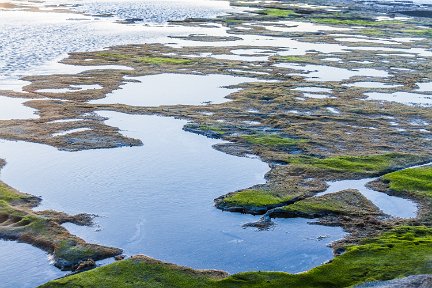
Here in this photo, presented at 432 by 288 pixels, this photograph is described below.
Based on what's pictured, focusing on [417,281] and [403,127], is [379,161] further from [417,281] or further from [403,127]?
[417,281]

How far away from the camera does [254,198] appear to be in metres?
31.6

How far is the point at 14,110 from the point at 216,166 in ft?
57.1

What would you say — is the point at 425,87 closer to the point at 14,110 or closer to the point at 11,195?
the point at 14,110

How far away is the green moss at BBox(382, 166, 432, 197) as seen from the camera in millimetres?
33469

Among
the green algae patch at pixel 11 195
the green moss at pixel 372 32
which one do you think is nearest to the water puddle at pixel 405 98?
the green algae patch at pixel 11 195

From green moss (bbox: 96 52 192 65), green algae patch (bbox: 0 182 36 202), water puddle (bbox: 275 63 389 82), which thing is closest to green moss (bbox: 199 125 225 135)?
green algae patch (bbox: 0 182 36 202)

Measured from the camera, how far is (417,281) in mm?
22281

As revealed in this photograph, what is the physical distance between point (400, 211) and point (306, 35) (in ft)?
239

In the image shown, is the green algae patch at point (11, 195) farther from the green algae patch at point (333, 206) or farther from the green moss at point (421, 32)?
the green moss at point (421, 32)

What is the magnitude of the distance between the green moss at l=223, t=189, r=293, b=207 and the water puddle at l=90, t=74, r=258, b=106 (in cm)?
2074

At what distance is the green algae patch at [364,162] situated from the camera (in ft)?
120

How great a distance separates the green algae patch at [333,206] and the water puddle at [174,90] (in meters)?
21.9

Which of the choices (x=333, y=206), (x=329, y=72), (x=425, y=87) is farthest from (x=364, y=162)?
(x=329, y=72)

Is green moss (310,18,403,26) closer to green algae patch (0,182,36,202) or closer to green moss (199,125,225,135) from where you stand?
green moss (199,125,225,135)
